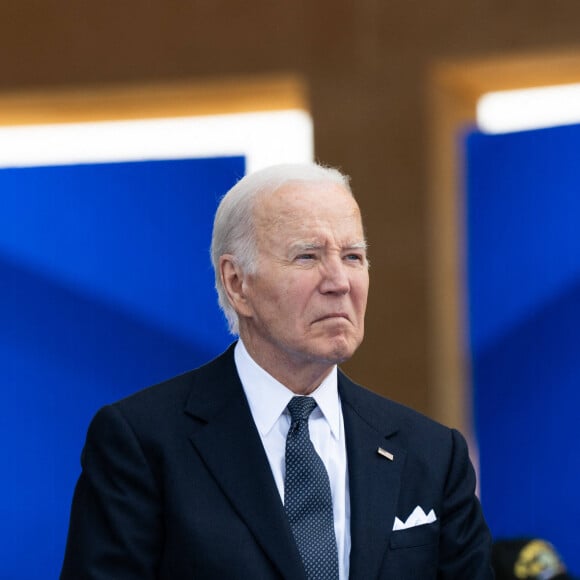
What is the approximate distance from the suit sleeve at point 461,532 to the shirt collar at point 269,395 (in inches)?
10.3

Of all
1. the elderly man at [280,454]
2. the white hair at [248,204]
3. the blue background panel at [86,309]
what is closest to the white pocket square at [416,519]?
the elderly man at [280,454]

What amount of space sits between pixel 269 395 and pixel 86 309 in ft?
8.60

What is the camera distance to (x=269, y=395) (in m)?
2.49

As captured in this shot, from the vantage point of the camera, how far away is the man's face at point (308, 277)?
241cm

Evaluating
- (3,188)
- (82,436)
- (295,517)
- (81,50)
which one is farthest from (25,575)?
(295,517)

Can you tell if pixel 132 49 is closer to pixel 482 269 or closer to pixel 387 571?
pixel 482 269

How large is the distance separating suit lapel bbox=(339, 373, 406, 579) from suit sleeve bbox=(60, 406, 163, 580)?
37cm

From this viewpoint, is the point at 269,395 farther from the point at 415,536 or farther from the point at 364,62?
the point at 364,62

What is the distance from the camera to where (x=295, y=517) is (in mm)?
2357

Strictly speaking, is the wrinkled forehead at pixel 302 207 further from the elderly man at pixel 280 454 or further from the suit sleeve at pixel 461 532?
the suit sleeve at pixel 461 532

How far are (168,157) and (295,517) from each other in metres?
2.87

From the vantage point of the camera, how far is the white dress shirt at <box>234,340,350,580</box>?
243cm

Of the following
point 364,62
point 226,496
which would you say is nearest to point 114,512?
point 226,496

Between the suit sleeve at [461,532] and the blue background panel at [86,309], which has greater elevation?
the blue background panel at [86,309]
